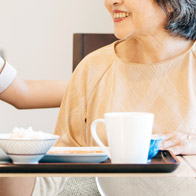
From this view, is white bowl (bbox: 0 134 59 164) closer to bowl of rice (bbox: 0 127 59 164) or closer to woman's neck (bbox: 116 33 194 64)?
bowl of rice (bbox: 0 127 59 164)

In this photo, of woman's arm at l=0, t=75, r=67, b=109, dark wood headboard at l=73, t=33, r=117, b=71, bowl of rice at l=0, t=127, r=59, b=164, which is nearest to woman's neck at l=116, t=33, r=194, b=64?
woman's arm at l=0, t=75, r=67, b=109

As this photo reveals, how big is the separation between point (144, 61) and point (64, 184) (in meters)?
0.57

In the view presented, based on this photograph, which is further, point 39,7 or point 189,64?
point 39,7

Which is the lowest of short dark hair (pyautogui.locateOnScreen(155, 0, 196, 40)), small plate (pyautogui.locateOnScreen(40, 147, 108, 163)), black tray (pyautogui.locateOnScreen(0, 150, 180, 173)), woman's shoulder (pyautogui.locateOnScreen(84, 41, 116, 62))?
small plate (pyautogui.locateOnScreen(40, 147, 108, 163))

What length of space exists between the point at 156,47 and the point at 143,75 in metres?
0.09

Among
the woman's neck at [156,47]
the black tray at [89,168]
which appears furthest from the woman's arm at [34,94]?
the black tray at [89,168]

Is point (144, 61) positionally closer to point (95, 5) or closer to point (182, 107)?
point (182, 107)

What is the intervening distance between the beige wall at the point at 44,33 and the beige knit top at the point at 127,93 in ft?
5.21

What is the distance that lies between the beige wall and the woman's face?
1.72 metres

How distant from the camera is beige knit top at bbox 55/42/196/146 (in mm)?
1262

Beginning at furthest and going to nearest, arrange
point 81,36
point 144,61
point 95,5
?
point 95,5 → point 81,36 → point 144,61

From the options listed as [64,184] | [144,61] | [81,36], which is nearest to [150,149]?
[64,184]

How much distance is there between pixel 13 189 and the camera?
88cm

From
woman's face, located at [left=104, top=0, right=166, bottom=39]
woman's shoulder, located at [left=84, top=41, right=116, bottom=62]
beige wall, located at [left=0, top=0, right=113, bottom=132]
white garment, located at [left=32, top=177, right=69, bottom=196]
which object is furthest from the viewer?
beige wall, located at [left=0, top=0, right=113, bottom=132]
